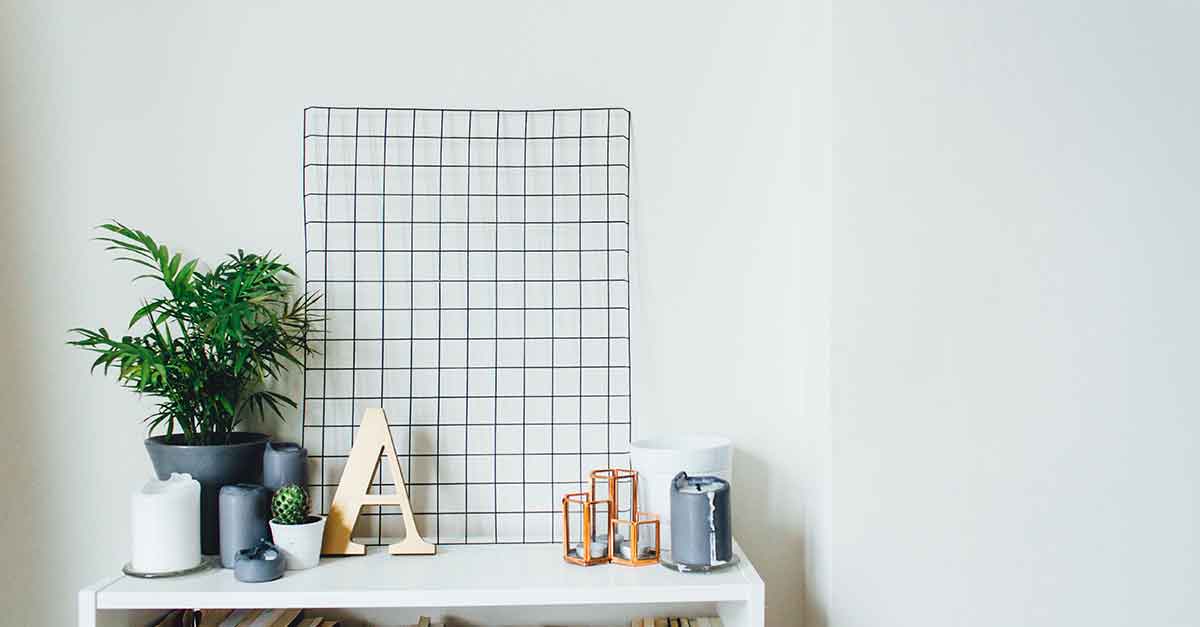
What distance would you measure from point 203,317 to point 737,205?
933 mm

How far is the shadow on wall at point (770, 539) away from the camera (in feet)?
5.64

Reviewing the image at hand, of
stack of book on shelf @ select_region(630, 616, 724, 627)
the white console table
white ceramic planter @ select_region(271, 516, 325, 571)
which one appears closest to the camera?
the white console table

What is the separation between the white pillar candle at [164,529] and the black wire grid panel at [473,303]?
0.88 ft

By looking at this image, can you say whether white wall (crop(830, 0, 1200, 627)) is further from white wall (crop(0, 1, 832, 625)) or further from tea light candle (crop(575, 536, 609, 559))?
tea light candle (crop(575, 536, 609, 559))

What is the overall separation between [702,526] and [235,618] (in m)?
0.80

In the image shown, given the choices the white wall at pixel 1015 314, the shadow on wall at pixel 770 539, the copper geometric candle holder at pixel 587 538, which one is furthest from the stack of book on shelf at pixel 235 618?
the white wall at pixel 1015 314

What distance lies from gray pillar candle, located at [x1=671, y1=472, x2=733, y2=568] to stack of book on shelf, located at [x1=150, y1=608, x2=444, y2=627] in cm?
65

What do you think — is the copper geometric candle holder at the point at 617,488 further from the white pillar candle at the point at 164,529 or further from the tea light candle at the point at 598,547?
the white pillar candle at the point at 164,529

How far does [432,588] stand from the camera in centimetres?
140

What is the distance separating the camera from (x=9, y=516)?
65.5 inches

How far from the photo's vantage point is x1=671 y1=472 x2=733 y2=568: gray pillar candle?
1443 mm

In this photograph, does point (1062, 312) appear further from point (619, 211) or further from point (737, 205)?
point (619, 211)

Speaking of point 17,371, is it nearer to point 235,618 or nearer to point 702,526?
point 235,618

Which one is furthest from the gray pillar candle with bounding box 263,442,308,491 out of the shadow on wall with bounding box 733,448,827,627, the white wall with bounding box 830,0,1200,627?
the white wall with bounding box 830,0,1200,627
